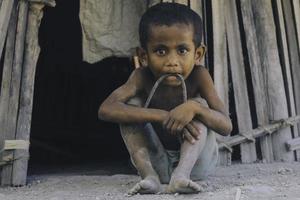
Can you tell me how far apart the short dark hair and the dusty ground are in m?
0.76

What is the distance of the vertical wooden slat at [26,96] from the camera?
354 centimetres

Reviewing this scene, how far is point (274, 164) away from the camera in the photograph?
3.81 m

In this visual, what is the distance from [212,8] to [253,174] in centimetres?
114

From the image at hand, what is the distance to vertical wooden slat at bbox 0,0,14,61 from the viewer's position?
3.54 meters

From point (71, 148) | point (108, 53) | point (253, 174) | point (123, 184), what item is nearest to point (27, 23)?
point (108, 53)

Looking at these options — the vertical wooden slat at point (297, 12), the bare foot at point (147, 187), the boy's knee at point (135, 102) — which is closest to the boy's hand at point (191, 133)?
the bare foot at point (147, 187)

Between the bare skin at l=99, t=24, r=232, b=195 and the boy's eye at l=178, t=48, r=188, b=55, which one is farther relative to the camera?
the boy's eye at l=178, t=48, r=188, b=55

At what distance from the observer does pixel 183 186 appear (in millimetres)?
2693

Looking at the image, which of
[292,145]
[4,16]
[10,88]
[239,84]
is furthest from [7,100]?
[292,145]

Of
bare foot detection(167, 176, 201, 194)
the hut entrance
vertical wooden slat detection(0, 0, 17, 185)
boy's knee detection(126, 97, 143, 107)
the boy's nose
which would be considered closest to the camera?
bare foot detection(167, 176, 201, 194)

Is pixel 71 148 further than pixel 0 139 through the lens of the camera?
Yes

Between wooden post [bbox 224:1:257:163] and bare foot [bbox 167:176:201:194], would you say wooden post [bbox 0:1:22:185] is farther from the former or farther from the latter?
wooden post [bbox 224:1:257:163]

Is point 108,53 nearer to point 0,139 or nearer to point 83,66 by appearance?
point 0,139

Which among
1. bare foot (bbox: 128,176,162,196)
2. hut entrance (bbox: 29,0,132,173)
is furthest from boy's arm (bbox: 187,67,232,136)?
hut entrance (bbox: 29,0,132,173)
